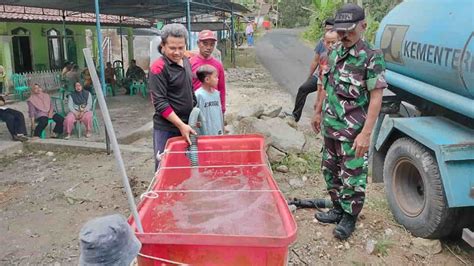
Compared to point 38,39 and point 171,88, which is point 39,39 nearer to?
point 38,39

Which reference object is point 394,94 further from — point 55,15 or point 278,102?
point 55,15

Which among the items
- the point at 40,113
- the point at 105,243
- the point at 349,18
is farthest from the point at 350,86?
the point at 40,113

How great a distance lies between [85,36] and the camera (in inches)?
669

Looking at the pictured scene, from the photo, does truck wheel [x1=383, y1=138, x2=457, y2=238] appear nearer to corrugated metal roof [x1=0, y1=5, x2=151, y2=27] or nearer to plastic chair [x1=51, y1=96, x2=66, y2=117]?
plastic chair [x1=51, y1=96, x2=66, y2=117]

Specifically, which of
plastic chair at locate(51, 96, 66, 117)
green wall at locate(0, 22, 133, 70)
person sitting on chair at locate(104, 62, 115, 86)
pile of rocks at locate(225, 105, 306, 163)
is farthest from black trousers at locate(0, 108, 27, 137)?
person sitting on chair at locate(104, 62, 115, 86)

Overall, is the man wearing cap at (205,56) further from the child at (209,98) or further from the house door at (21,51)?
the house door at (21,51)

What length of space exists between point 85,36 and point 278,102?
9.88 metres

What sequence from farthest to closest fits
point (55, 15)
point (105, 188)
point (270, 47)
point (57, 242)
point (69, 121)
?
1. point (270, 47)
2. point (55, 15)
3. point (69, 121)
4. point (105, 188)
5. point (57, 242)

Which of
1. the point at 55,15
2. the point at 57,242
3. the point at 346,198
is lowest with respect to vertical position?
the point at 57,242

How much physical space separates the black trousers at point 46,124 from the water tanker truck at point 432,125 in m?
5.48

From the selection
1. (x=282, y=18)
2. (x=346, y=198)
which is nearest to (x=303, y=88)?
(x=346, y=198)

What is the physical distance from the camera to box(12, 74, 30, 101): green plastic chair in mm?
11625

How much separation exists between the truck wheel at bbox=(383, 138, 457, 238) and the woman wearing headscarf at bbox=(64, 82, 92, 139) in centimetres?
548

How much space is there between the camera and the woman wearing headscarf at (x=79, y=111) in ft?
24.4
